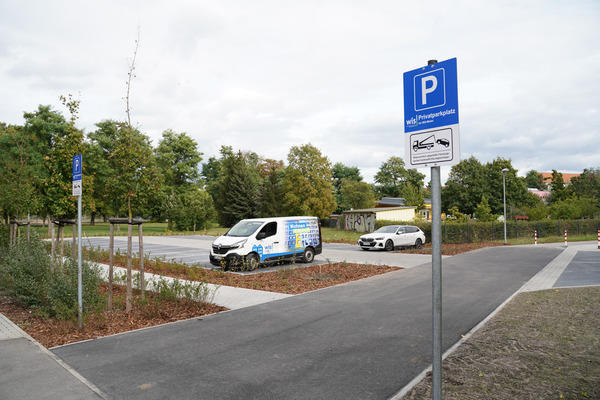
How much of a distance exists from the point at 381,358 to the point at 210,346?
98.9 inches

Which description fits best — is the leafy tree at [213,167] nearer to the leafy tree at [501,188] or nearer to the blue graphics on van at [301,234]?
the leafy tree at [501,188]

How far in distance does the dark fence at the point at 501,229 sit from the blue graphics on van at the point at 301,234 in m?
14.9

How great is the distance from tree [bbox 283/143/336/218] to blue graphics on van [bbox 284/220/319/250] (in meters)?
38.4

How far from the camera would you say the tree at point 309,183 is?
56562 millimetres

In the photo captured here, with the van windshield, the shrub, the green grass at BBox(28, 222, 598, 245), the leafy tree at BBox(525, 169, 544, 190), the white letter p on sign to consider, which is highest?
the leafy tree at BBox(525, 169, 544, 190)

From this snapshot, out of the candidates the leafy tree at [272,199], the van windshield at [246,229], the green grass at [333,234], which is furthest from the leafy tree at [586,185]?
the van windshield at [246,229]

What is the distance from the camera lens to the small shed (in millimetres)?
43194

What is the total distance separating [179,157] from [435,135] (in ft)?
204

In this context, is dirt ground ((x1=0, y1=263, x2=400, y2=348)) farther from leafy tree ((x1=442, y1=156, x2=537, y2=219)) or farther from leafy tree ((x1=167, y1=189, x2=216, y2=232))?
leafy tree ((x1=442, y1=156, x2=537, y2=219))

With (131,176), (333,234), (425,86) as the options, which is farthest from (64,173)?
(333,234)

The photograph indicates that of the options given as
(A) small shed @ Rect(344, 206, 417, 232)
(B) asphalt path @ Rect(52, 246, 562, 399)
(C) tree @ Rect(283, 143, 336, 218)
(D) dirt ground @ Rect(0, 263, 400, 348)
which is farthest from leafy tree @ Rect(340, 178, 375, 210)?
(B) asphalt path @ Rect(52, 246, 562, 399)

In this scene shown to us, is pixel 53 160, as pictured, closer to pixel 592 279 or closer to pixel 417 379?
A: pixel 417 379

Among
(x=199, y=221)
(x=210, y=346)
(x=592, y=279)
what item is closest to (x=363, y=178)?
(x=199, y=221)

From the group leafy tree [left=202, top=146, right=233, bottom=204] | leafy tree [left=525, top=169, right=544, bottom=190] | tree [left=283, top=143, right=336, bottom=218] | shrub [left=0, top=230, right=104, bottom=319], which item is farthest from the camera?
leafy tree [left=525, top=169, right=544, bottom=190]
